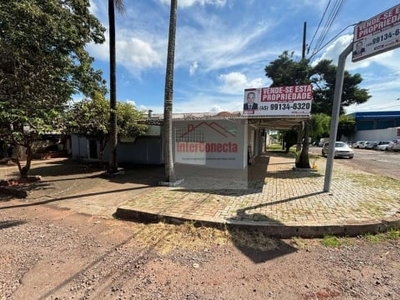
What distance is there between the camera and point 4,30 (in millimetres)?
7363

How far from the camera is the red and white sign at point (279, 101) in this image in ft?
25.8

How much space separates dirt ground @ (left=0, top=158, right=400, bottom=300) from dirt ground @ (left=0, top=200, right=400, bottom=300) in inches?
0.5

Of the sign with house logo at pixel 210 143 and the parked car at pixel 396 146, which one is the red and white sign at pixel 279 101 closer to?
the sign with house logo at pixel 210 143

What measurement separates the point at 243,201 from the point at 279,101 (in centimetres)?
414

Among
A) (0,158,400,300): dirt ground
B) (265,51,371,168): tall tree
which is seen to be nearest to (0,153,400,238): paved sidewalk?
(0,158,400,300): dirt ground

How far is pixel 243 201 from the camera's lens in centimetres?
587

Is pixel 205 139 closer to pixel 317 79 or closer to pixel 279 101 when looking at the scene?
pixel 279 101

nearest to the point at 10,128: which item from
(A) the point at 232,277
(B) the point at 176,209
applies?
(B) the point at 176,209

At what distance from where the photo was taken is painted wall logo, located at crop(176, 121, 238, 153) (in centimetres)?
1124

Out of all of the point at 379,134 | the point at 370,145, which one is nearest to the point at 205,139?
the point at 370,145

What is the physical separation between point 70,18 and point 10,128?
5.22m

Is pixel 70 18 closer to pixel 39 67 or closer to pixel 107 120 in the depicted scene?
pixel 39 67

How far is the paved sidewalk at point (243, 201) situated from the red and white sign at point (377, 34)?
3593 mm

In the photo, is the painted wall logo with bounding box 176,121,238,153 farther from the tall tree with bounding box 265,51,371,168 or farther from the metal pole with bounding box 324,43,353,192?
the tall tree with bounding box 265,51,371,168
